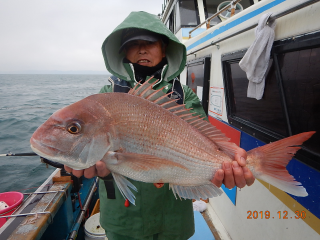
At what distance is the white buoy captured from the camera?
342 centimetres

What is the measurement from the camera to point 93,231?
3.51 m

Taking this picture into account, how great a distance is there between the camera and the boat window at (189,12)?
668 cm

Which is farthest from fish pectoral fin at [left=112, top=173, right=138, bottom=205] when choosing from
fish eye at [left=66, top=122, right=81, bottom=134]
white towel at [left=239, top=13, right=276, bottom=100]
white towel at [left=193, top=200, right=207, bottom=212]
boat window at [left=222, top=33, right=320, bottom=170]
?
white towel at [left=193, top=200, right=207, bottom=212]

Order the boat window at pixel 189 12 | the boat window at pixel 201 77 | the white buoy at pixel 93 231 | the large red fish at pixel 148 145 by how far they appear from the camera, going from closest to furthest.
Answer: the large red fish at pixel 148 145 < the white buoy at pixel 93 231 < the boat window at pixel 201 77 < the boat window at pixel 189 12

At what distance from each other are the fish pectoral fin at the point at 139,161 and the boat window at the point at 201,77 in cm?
283

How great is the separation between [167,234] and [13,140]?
12.7m

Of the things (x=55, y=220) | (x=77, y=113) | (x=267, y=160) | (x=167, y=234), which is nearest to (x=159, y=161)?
(x=77, y=113)

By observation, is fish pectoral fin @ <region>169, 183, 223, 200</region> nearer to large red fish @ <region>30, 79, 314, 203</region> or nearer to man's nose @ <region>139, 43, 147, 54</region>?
large red fish @ <region>30, 79, 314, 203</region>

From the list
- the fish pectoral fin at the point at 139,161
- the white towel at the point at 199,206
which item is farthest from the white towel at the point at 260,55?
the white towel at the point at 199,206

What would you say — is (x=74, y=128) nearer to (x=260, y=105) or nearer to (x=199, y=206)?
(x=260, y=105)

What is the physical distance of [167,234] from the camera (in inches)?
82.0

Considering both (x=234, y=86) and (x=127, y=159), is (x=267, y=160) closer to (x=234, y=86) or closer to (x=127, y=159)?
(x=127, y=159)

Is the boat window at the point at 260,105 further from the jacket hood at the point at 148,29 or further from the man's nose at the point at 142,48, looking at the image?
the man's nose at the point at 142,48

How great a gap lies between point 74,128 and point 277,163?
5.27ft
